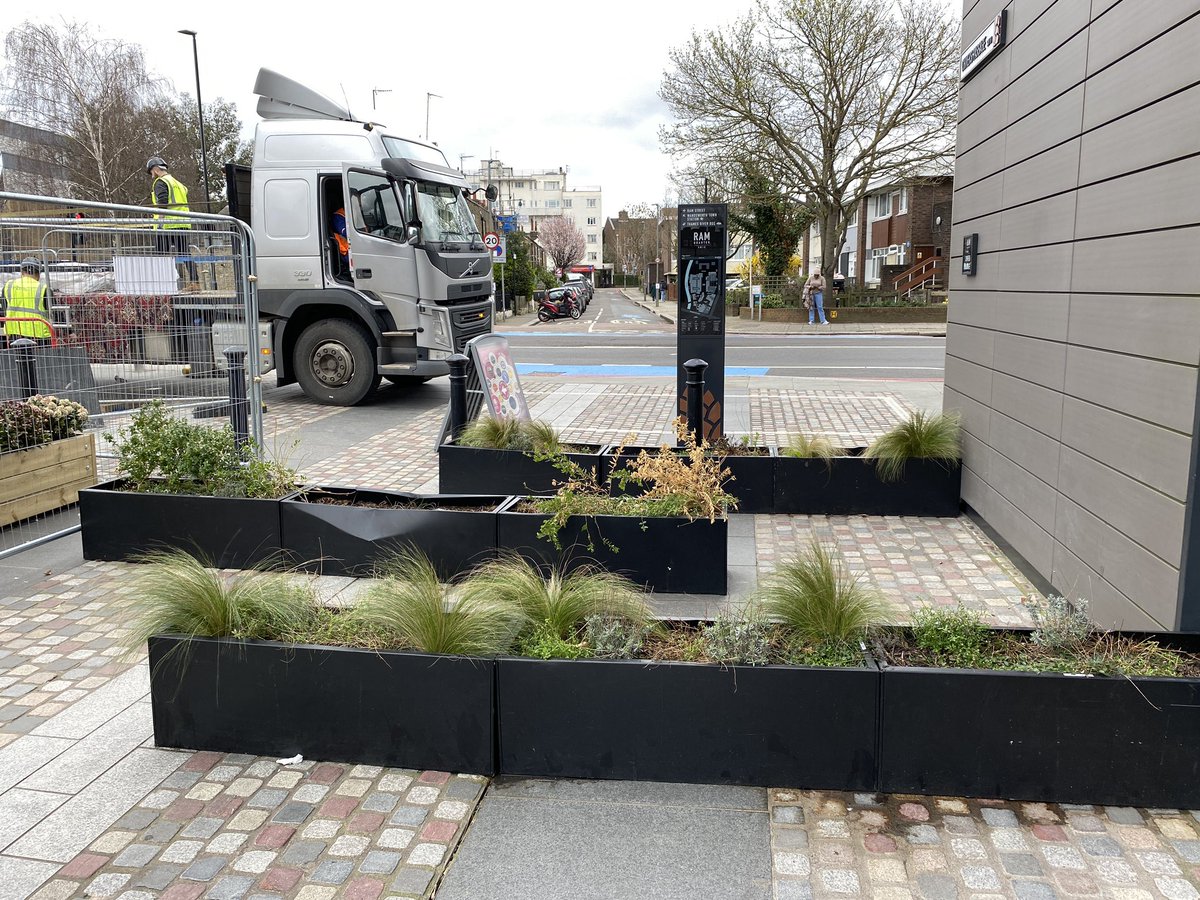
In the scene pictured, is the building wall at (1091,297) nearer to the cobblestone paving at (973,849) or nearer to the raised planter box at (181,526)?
the cobblestone paving at (973,849)

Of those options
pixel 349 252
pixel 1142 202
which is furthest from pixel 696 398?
pixel 349 252

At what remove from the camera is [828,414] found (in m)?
12.8

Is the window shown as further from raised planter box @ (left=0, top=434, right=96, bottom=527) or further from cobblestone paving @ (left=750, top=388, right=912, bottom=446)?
raised planter box @ (left=0, top=434, right=96, bottom=527)

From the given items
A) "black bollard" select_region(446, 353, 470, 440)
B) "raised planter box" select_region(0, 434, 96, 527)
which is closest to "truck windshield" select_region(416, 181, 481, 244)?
"black bollard" select_region(446, 353, 470, 440)

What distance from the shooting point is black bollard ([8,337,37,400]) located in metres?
7.38

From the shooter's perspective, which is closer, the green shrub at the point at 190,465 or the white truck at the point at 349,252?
the green shrub at the point at 190,465

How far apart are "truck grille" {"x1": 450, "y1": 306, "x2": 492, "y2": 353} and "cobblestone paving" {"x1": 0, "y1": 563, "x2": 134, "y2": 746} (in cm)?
714

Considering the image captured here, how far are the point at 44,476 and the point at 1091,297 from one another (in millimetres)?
7112

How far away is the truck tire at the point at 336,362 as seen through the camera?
42.7 feet

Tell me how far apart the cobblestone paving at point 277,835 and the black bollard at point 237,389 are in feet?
14.2

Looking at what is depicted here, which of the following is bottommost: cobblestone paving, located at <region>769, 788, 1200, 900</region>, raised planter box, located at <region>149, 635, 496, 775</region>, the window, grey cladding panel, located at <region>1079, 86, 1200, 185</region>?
cobblestone paving, located at <region>769, 788, 1200, 900</region>

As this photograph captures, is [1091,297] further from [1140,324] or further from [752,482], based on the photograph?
[752,482]

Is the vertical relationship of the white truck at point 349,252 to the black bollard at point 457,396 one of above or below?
above

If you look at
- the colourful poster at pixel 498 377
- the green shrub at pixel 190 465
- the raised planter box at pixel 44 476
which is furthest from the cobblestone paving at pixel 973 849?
the raised planter box at pixel 44 476
